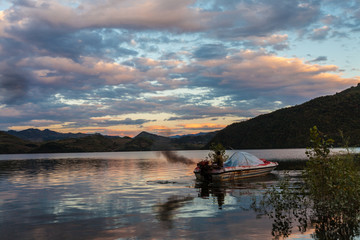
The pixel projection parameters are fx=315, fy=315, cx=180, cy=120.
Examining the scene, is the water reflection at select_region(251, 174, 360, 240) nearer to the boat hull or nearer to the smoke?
the boat hull

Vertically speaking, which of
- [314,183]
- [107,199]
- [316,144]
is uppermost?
[316,144]

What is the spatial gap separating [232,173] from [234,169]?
1.71ft

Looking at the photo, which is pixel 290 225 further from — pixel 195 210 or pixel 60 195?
pixel 60 195

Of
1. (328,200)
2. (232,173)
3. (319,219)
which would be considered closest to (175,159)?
(232,173)

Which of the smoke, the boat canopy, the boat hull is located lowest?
the smoke

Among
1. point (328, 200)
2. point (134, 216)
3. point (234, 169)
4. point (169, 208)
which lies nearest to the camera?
point (328, 200)

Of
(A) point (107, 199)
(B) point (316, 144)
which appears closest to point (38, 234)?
(A) point (107, 199)

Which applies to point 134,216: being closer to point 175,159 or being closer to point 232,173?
point 232,173

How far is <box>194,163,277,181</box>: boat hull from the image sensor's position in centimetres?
3047

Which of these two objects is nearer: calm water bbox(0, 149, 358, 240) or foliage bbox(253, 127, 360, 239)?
calm water bbox(0, 149, 358, 240)

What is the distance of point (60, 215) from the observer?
Result: 16.3 m

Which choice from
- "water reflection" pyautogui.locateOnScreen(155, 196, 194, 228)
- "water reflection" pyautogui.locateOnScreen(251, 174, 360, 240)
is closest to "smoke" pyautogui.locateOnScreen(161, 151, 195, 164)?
"water reflection" pyautogui.locateOnScreen(155, 196, 194, 228)

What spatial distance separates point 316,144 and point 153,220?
8.46 m

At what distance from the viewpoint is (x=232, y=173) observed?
Result: 104 ft
